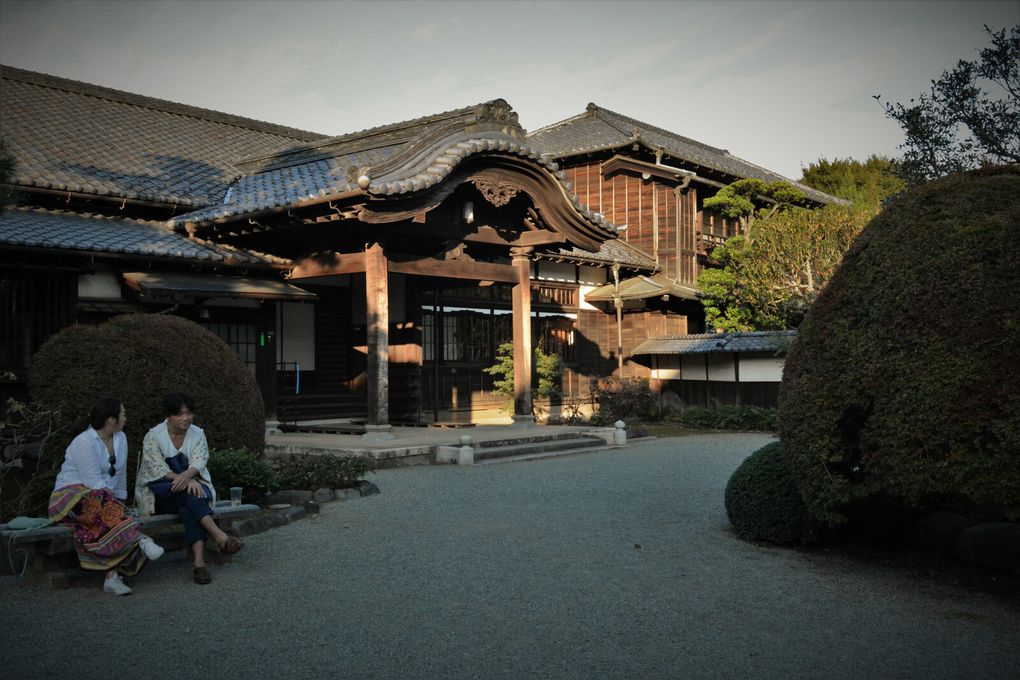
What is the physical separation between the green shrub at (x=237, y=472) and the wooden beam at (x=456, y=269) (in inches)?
246

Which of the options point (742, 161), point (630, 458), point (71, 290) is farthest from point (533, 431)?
point (742, 161)

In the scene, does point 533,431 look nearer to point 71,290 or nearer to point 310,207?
point 310,207

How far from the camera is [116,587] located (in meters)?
6.02

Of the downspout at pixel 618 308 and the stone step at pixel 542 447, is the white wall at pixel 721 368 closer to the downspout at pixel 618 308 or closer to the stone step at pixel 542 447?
the downspout at pixel 618 308

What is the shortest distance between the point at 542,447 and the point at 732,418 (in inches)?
291

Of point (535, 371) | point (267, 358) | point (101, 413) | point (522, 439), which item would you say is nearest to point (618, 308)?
point (535, 371)

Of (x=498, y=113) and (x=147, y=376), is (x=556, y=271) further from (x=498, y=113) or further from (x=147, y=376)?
(x=147, y=376)

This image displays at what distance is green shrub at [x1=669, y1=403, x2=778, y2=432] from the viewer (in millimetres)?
20031

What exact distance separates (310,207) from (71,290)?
386cm

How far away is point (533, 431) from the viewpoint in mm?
15742

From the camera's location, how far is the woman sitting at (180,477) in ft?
21.7

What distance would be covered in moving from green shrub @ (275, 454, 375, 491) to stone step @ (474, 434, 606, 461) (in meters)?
3.42

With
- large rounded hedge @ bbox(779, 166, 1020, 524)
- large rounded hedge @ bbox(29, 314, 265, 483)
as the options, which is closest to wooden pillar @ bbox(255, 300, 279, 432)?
large rounded hedge @ bbox(29, 314, 265, 483)

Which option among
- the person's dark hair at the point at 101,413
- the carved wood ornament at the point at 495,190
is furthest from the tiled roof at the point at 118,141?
the person's dark hair at the point at 101,413
